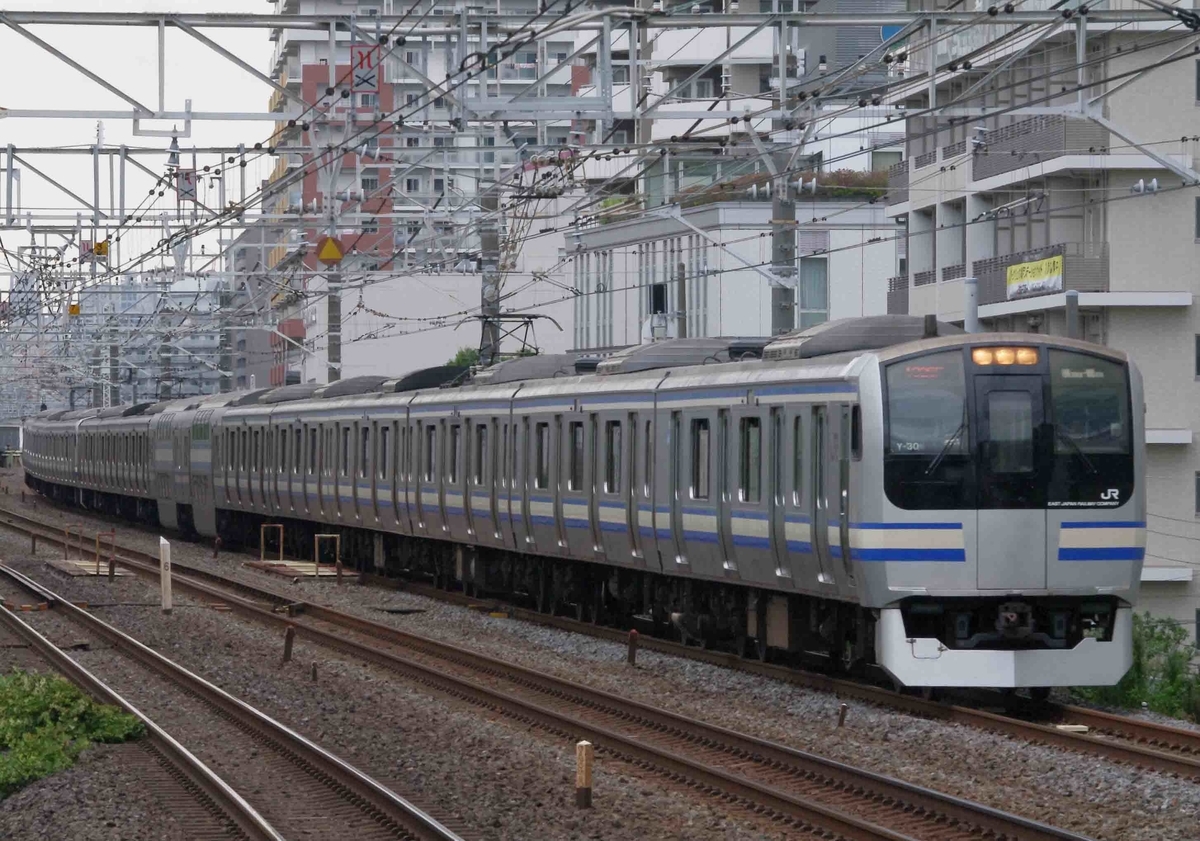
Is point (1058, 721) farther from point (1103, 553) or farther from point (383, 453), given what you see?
point (383, 453)

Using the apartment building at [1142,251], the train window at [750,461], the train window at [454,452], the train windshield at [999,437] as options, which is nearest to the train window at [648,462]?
the train window at [750,461]

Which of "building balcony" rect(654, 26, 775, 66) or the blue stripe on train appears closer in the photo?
the blue stripe on train

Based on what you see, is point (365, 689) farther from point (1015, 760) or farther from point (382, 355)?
point (382, 355)

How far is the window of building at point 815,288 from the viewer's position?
6147 centimetres

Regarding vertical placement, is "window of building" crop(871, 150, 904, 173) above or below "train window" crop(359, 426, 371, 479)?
above

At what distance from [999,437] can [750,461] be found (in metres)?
2.97

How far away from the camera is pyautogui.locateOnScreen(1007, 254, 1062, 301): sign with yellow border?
1526 inches

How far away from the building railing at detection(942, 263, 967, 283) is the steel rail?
90.1 ft

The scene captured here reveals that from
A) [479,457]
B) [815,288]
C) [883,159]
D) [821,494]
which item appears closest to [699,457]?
[821,494]

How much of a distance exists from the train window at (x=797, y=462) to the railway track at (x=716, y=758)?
2.23 metres

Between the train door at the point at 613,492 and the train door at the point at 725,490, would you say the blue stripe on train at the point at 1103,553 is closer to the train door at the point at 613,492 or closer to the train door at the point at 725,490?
the train door at the point at 725,490

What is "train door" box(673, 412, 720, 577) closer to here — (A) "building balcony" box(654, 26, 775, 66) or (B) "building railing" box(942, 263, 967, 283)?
(B) "building railing" box(942, 263, 967, 283)

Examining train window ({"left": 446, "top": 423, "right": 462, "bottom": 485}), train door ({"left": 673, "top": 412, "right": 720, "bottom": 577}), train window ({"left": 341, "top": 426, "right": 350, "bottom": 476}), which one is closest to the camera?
train door ({"left": 673, "top": 412, "right": 720, "bottom": 577})

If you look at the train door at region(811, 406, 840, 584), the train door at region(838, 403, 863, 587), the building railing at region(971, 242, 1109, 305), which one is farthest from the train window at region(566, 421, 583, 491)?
the building railing at region(971, 242, 1109, 305)
